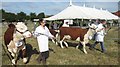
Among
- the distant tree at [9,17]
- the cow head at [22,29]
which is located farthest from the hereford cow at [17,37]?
the distant tree at [9,17]

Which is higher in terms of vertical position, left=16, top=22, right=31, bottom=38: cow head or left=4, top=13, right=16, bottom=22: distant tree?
left=16, top=22, right=31, bottom=38: cow head

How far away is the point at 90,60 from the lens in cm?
900

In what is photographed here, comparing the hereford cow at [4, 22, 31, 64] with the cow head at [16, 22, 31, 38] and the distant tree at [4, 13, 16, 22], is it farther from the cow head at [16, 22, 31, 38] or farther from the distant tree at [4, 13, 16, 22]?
the distant tree at [4, 13, 16, 22]

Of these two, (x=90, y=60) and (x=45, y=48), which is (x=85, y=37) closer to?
(x=90, y=60)

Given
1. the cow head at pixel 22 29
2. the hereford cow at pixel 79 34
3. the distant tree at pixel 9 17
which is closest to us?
the cow head at pixel 22 29

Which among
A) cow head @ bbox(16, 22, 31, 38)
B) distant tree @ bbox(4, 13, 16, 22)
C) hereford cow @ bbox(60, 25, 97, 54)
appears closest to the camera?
cow head @ bbox(16, 22, 31, 38)

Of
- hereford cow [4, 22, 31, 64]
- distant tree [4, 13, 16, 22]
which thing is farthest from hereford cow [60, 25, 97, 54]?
distant tree [4, 13, 16, 22]

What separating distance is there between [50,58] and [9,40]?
1996 millimetres

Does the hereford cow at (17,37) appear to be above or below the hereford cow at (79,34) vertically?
above

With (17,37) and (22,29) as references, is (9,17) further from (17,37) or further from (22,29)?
(22,29)

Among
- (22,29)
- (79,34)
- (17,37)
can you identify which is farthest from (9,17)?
(22,29)

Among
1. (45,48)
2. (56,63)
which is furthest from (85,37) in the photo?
(45,48)

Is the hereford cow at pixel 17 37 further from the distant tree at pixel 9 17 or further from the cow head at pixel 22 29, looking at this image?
the distant tree at pixel 9 17

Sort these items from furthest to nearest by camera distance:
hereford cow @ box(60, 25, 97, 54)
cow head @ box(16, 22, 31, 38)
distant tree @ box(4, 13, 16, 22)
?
distant tree @ box(4, 13, 16, 22) < hereford cow @ box(60, 25, 97, 54) < cow head @ box(16, 22, 31, 38)
